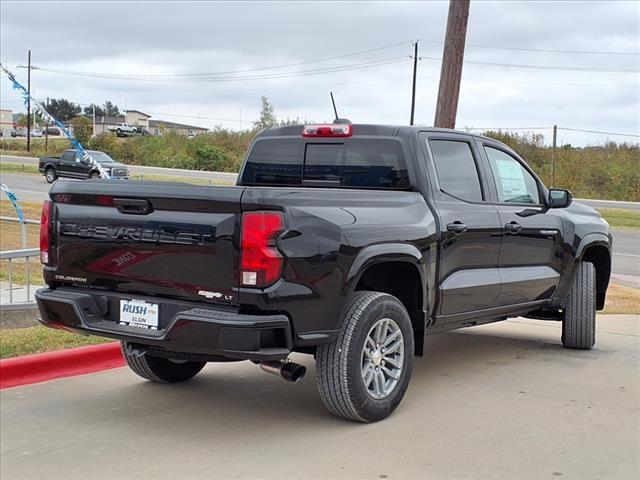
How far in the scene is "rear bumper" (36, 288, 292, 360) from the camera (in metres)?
4.21

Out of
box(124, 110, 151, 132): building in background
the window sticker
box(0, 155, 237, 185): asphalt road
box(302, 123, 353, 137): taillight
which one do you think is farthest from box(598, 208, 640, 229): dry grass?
box(124, 110, 151, 132): building in background

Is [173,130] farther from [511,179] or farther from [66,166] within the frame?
[511,179]

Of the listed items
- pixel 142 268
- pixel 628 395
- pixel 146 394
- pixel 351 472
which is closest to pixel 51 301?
pixel 142 268

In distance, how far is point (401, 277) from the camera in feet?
17.8

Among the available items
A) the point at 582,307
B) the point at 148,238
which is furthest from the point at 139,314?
the point at 582,307

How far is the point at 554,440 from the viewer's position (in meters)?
4.69

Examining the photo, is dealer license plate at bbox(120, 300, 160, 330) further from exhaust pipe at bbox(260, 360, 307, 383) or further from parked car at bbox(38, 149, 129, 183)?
parked car at bbox(38, 149, 129, 183)

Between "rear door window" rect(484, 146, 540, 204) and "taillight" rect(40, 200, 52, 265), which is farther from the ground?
"rear door window" rect(484, 146, 540, 204)

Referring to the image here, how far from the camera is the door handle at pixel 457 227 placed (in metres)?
5.57

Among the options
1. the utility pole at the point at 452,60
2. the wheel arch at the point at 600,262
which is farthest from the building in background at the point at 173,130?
the wheel arch at the point at 600,262

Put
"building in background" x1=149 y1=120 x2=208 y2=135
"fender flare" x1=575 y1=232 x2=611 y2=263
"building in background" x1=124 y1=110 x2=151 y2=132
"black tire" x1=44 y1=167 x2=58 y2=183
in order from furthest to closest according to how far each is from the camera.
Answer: "building in background" x1=124 y1=110 x2=151 y2=132
"building in background" x1=149 y1=120 x2=208 y2=135
"black tire" x1=44 y1=167 x2=58 y2=183
"fender flare" x1=575 y1=232 x2=611 y2=263

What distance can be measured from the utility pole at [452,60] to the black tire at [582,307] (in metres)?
5.71

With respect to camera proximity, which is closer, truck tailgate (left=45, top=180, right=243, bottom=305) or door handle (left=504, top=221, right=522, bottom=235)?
truck tailgate (left=45, top=180, right=243, bottom=305)

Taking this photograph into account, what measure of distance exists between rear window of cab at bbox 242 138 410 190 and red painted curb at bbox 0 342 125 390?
1.77 metres
